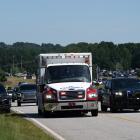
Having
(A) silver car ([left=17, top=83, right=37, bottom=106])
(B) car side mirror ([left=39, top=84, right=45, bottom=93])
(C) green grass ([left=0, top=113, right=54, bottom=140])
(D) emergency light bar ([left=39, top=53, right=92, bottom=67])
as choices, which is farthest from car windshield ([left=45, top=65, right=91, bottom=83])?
(A) silver car ([left=17, top=83, right=37, bottom=106])

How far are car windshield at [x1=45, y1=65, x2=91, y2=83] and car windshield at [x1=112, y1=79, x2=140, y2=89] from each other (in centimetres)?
391

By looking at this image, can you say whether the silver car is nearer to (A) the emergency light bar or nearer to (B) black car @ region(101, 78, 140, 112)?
(B) black car @ region(101, 78, 140, 112)

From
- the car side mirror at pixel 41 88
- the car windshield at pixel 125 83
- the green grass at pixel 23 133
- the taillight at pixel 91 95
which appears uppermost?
the car windshield at pixel 125 83

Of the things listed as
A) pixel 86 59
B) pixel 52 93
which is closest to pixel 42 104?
pixel 52 93

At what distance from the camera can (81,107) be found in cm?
2748

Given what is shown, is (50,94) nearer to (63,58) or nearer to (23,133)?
(63,58)

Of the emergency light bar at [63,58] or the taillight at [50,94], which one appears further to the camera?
the emergency light bar at [63,58]

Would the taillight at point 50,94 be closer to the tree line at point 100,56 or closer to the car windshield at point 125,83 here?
the car windshield at point 125,83

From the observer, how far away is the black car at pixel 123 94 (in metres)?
31.1

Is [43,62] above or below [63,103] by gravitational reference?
above

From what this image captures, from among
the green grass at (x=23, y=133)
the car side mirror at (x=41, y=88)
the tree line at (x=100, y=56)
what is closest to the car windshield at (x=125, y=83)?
the car side mirror at (x=41, y=88)

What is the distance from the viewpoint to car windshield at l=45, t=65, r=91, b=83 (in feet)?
91.9

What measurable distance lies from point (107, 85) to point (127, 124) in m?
10.6

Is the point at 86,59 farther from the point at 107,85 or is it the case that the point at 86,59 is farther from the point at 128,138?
the point at 128,138
